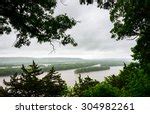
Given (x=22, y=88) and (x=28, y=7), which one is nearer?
(x=28, y=7)

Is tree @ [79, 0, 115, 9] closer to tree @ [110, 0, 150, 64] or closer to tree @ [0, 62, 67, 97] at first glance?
tree @ [110, 0, 150, 64]

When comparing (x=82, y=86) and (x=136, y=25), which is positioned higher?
(x=136, y=25)

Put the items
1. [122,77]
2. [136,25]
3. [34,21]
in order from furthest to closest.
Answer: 1. [122,77]
2. [136,25]
3. [34,21]

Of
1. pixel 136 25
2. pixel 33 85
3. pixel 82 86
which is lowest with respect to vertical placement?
pixel 82 86

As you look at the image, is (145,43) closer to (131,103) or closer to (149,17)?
(149,17)

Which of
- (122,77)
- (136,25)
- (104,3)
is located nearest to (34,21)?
(104,3)

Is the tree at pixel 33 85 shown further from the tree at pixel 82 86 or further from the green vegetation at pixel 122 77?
the tree at pixel 82 86

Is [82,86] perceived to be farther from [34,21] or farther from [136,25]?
[34,21]

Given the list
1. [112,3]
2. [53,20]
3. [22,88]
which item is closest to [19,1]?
[53,20]
